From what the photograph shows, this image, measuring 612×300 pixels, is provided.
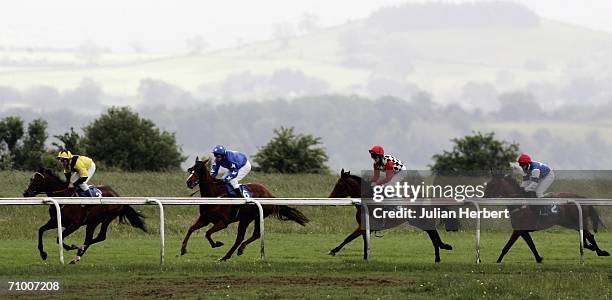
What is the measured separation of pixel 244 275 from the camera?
Answer: 18.2 meters

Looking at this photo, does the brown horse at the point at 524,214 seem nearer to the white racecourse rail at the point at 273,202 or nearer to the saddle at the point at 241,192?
the white racecourse rail at the point at 273,202

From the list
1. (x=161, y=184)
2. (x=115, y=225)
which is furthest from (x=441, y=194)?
(x=161, y=184)

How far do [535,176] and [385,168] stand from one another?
247 cm

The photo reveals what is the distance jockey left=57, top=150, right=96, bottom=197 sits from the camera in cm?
2153

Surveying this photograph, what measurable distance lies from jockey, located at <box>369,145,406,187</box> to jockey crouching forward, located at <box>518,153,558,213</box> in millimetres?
2026

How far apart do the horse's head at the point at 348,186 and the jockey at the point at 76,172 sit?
4.10 meters

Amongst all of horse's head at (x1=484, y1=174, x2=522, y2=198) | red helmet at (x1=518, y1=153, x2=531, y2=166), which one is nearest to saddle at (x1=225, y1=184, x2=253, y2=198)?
horse's head at (x1=484, y1=174, x2=522, y2=198)

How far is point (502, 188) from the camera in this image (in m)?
21.5

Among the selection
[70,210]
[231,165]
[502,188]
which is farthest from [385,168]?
[70,210]

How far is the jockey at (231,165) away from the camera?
2233 cm

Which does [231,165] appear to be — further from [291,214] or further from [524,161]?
[524,161]

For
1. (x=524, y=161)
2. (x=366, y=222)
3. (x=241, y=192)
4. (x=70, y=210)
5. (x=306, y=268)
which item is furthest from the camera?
(x=241, y=192)

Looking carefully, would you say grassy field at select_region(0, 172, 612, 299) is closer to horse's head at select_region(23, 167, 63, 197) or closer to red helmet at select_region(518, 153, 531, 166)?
horse's head at select_region(23, 167, 63, 197)

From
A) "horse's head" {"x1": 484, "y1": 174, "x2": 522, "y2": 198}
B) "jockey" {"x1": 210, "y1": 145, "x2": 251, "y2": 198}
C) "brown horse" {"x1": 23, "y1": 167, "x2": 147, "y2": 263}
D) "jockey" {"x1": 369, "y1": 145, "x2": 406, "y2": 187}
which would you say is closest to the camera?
"brown horse" {"x1": 23, "y1": 167, "x2": 147, "y2": 263}
